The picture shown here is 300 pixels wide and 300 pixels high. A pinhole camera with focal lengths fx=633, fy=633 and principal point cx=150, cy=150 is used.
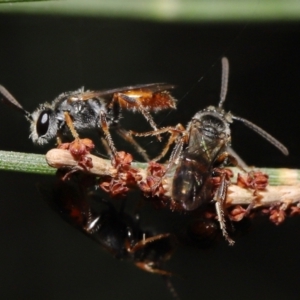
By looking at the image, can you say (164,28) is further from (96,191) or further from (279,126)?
(96,191)

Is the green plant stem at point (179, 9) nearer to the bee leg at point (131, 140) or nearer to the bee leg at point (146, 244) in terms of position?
the bee leg at point (131, 140)

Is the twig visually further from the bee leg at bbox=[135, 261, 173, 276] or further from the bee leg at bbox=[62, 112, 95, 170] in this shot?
the bee leg at bbox=[135, 261, 173, 276]

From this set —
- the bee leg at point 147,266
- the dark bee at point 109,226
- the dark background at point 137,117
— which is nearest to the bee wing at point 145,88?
the dark background at point 137,117

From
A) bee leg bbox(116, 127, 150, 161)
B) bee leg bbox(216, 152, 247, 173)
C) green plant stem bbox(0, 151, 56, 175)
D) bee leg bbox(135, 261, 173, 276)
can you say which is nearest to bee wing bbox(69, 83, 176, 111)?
bee leg bbox(116, 127, 150, 161)

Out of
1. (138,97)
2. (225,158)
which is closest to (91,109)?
(138,97)

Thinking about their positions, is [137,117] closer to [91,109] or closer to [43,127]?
[91,109]
